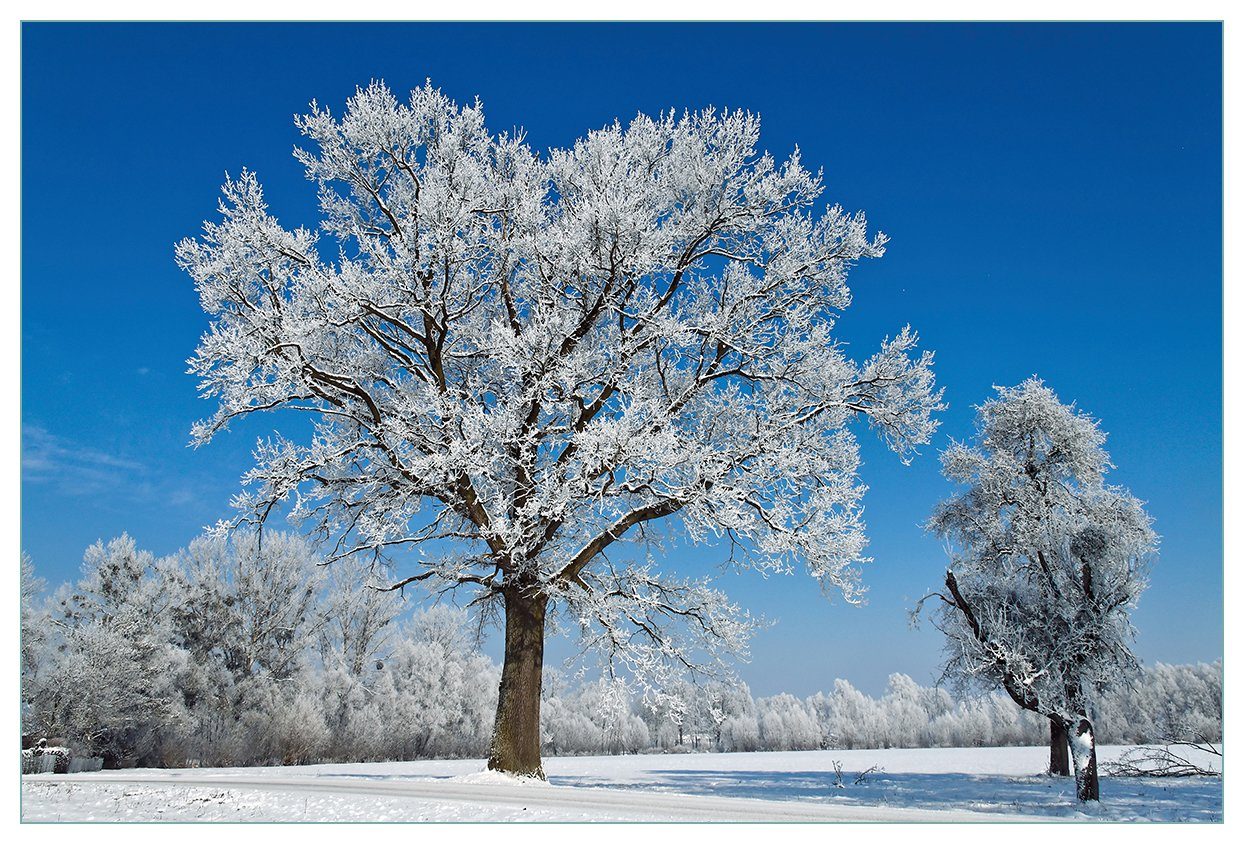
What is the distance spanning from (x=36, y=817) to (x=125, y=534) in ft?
69.1

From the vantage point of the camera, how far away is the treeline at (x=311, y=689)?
60.7 ft

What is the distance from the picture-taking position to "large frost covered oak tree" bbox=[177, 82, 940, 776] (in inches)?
483

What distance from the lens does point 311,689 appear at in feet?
106

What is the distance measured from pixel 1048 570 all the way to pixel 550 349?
10043mm

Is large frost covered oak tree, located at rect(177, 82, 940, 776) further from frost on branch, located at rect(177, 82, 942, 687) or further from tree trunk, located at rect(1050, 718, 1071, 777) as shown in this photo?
tree trunk, located at rect(1050, 718, 1071, 777)

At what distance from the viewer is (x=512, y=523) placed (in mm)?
12438

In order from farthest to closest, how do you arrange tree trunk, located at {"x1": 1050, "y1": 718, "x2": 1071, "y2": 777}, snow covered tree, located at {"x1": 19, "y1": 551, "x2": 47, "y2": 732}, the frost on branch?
tree trunk, located at {"x1": 1050, "y1": 718, "x2": 1071, "y2": 777} < snow covered tree, located at {"x1": 19, "y1": 551, "x2": 47, "y2": 732} < the frost on branch

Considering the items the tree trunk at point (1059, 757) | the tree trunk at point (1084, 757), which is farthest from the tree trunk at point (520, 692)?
the tree trunk at point (1059, 757)

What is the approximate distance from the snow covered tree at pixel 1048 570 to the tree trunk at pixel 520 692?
301 inches

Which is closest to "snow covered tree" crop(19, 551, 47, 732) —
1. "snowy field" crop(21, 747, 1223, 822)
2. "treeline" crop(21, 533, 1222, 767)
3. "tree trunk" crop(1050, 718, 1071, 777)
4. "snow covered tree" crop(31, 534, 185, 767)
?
"treeline" crop(21, 533, 1222, 767)

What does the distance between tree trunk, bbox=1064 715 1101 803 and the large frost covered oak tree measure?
5.41 m

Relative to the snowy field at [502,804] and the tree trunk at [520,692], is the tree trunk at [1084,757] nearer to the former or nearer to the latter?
the snowy field at [502,804]

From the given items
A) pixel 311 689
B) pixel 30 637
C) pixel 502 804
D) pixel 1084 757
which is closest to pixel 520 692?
pixel 502 804
